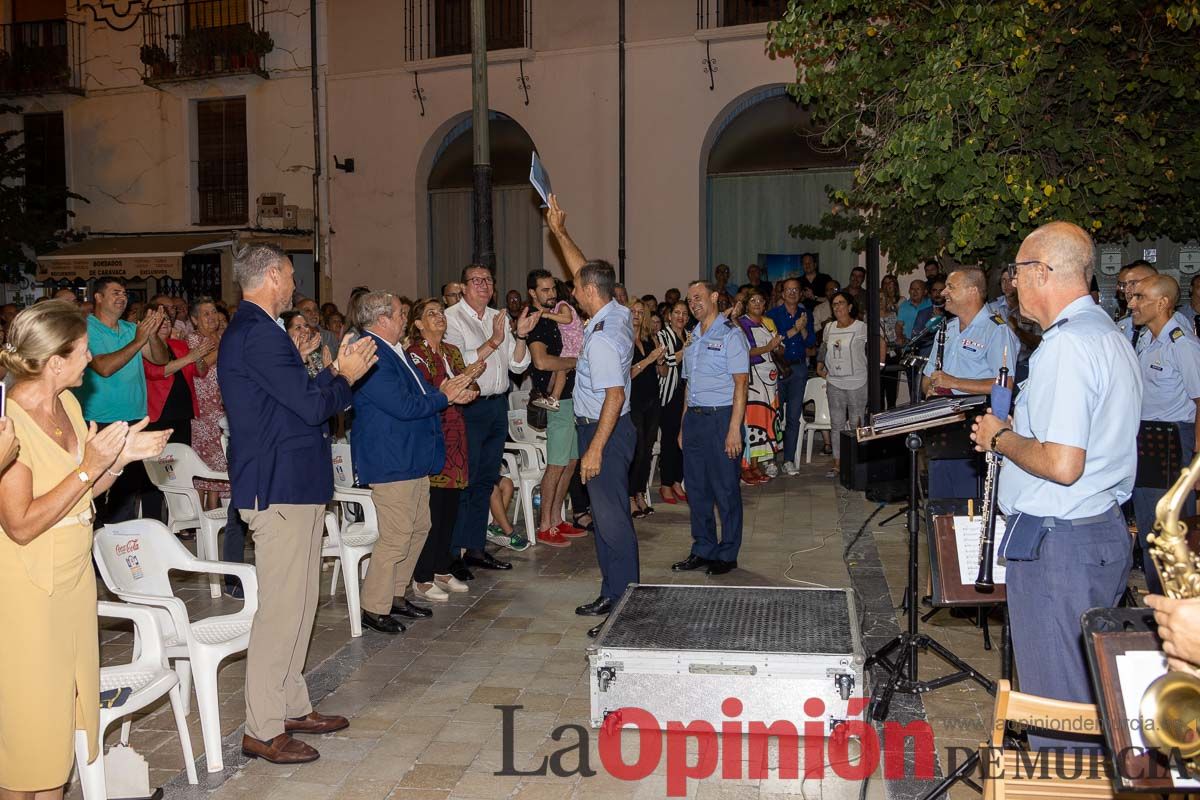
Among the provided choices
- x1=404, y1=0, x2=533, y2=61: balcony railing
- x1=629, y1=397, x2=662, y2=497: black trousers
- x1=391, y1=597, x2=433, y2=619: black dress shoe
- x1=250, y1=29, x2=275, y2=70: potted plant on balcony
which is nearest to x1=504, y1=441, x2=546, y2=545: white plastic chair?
x1=629, y1=397, x2=662, y2=497: black trousers

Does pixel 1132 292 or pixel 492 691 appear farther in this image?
pixel 1132 292

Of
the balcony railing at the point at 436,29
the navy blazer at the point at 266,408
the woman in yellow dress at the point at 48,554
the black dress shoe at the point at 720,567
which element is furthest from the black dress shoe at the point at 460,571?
the balcony railing at the point at 436,29

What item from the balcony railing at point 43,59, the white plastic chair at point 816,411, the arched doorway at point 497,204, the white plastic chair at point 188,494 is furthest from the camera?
the balcony railing at point 43,59

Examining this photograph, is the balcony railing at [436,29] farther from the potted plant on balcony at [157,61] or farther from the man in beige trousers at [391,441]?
the man in beige trousers at [391,441]

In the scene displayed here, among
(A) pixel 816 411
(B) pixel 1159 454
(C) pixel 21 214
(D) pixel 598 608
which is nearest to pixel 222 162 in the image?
(C) pixel 21 214

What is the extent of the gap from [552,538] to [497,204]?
11.5 m

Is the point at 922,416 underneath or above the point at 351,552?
above

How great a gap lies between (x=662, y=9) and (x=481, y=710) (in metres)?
14.1

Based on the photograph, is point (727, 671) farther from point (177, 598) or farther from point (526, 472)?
point (526, 472)

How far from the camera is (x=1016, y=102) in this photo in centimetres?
712

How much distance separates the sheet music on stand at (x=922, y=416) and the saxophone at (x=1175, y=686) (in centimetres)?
190

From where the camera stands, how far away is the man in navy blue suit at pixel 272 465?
4.41m

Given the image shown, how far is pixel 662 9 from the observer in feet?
54.9

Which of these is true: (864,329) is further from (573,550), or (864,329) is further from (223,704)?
(223,704)
